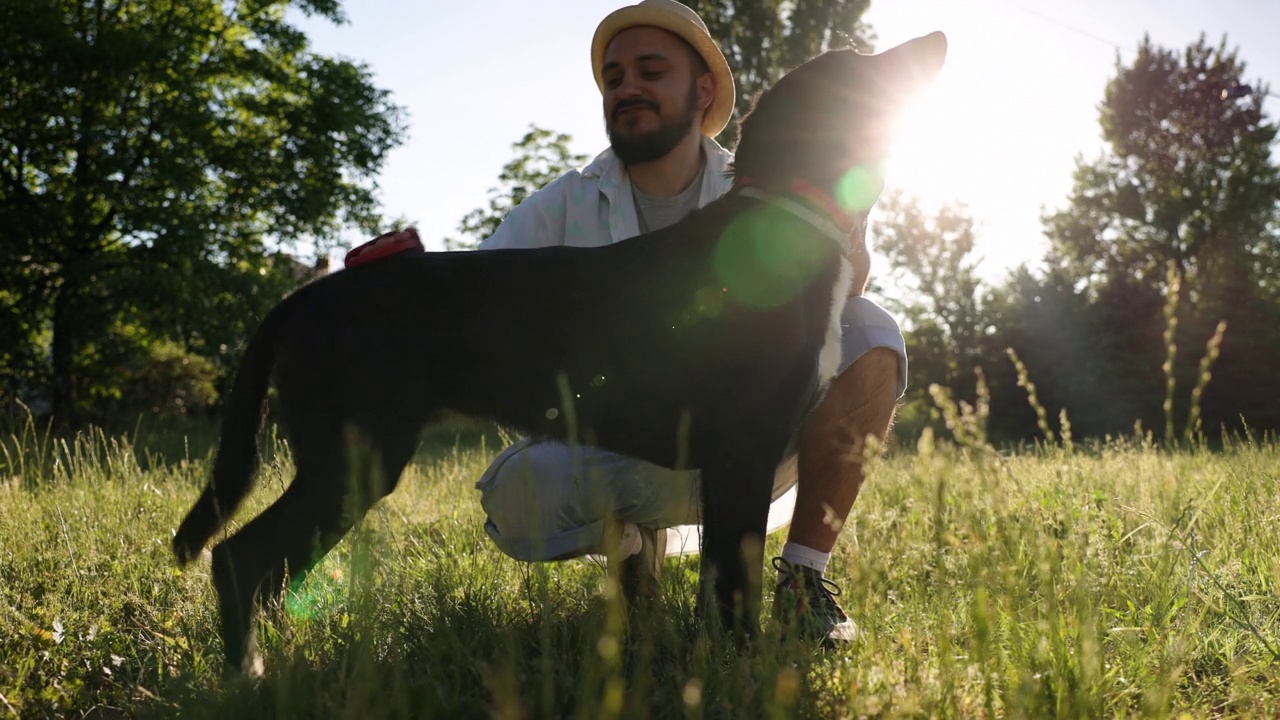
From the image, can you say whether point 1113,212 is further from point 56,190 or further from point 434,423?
point 434,423

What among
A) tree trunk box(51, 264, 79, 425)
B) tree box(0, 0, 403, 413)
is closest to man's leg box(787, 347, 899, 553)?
tree box(0, 0, 403, 413)

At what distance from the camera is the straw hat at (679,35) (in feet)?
11.9

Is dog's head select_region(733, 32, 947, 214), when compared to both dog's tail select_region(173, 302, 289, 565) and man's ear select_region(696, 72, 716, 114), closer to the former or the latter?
man's ear select_region(696, 72, 716, 114)

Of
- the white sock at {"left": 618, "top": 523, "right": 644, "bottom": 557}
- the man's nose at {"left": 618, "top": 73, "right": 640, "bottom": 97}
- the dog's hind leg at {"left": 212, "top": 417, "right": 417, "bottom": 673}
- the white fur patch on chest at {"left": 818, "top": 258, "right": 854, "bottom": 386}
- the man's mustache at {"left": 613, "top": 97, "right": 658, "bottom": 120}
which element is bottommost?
the white sock at {"left": 618, "top": 523, "right": 644, "bottom": 557}

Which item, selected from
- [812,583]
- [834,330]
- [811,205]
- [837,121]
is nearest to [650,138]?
[837,121]

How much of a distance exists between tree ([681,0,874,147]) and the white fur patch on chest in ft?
61.4

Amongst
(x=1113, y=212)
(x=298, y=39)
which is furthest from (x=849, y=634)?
(x=1113, y=212)

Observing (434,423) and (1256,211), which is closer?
(434,423)

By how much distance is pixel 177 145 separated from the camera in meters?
12.8

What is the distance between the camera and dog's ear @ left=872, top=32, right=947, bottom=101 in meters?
2.98

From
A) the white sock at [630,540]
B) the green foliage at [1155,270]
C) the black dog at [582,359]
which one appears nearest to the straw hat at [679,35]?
the black dog at [582,359]

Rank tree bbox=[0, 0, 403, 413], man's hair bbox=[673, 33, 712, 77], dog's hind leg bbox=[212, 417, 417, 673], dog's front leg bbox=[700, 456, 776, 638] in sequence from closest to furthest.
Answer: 1. dog's hind leg bbox=[212, 417, 417, 673]
2. dog's front leg bbox=[700, 456, 776, 638]
3. man's hair bbox=[673, 33, 712, 77]
4. tree bbox=[0, 0, 403, 413]

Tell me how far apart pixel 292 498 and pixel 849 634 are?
1600mm

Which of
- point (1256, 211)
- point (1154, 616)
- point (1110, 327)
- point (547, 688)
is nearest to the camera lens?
point (547, 688)
